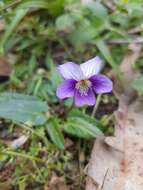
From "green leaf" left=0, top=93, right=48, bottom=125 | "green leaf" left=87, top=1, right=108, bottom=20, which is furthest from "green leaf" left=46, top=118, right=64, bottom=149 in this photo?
"green leaf" left=87, top=1, right=108, bottom=20

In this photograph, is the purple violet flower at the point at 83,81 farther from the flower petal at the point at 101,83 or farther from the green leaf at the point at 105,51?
the green leaf at the point at 105,51

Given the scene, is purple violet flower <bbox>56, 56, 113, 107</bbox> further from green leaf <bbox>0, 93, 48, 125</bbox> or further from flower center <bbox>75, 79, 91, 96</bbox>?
green leaf <bbox>0, 93, 48, 125</bbox>

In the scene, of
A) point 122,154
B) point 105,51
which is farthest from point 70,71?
point 105,51

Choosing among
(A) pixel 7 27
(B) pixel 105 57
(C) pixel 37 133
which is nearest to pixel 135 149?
(C) pixel 37 133

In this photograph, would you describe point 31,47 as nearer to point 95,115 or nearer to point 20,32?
point 20,32

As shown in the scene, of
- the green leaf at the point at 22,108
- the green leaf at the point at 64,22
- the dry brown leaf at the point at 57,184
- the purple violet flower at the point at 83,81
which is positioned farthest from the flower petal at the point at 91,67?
the green leaf at the point at 64,22
